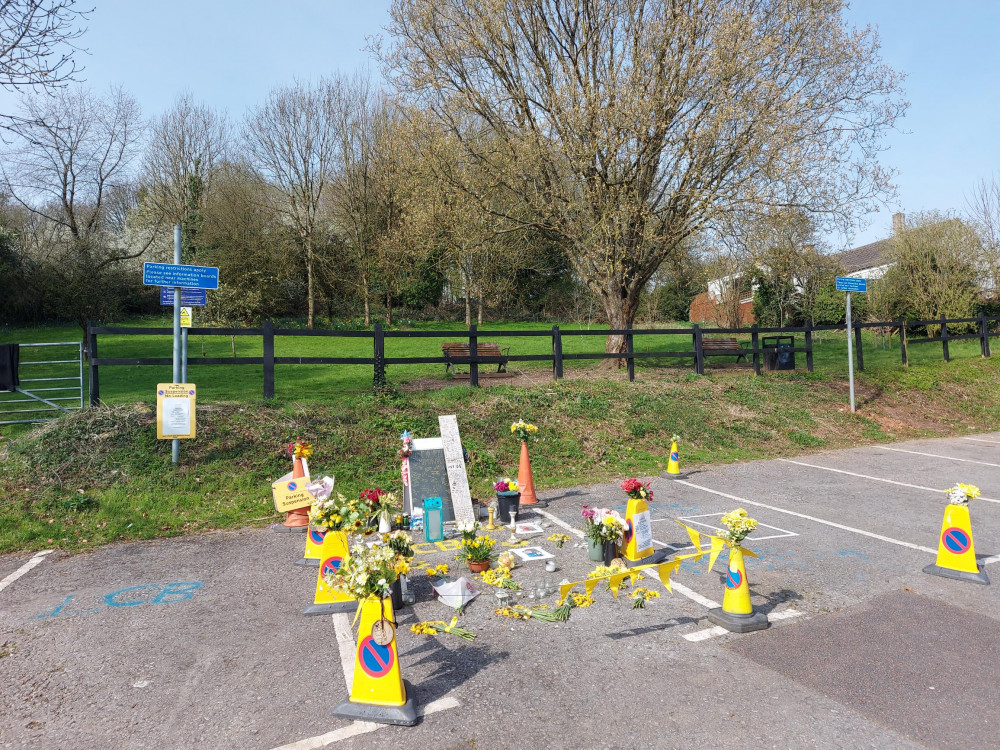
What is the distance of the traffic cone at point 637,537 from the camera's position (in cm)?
593

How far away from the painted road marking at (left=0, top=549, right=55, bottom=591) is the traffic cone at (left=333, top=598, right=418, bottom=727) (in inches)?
171

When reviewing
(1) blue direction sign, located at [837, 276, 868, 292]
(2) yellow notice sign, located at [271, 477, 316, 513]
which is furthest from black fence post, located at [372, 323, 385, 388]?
(1) blue direction sign, located at [837, 276, 868, 292]

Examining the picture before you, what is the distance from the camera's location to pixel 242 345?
24578mm

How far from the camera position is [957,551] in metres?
5.45

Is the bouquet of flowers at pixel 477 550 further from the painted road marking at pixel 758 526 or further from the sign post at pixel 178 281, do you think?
the sign post at pixel 178 281

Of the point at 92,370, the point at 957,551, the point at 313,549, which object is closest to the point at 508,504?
the point at 313,549

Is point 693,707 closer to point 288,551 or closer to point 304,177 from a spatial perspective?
point 288,551

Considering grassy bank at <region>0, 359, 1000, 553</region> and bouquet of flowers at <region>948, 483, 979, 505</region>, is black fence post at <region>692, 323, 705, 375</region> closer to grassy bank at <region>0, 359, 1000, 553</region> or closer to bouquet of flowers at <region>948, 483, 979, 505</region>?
grassy bank at <region>0, 359, 1000, 553</region>

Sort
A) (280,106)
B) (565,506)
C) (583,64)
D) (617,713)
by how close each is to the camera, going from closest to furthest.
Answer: (617,713) < (565,506) < (583,64) < (280,106)

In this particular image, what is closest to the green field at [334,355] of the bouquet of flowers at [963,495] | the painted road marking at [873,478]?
the painted road marking at [873,478]

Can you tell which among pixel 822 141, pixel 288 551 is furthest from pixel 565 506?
pixel 822 141

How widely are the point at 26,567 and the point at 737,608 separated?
6.90 m

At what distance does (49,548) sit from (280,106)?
27.4 metres

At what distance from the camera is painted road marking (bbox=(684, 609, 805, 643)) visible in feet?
14.4
